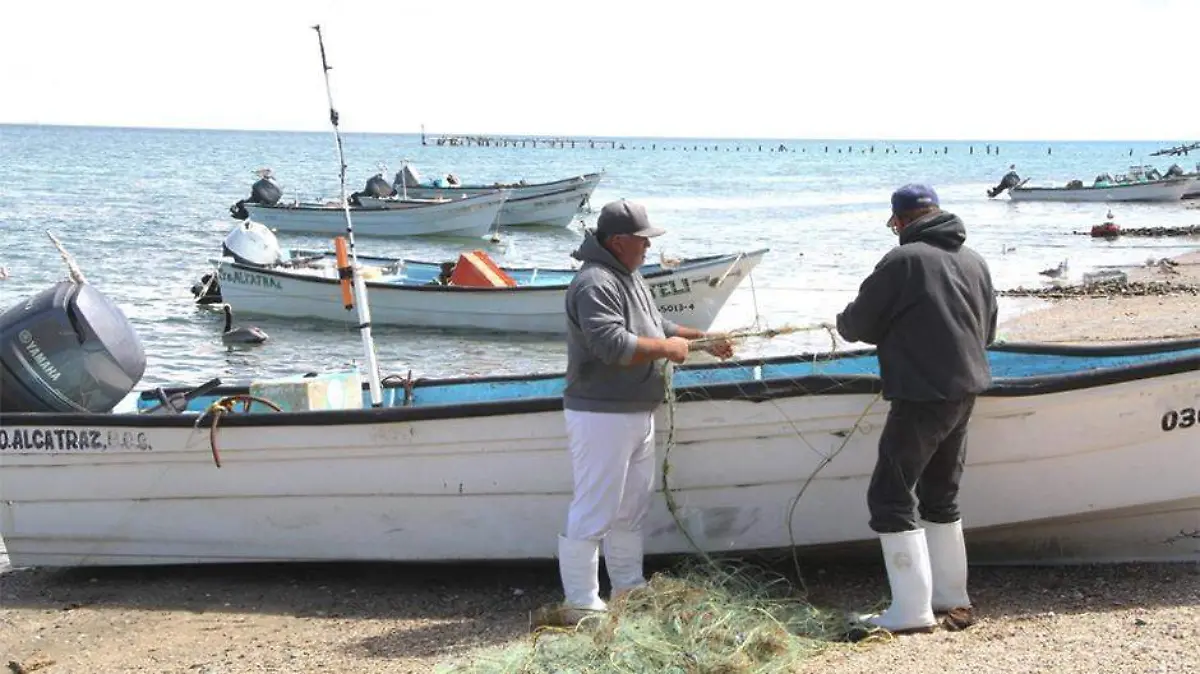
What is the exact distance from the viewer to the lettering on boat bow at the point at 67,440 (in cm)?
689

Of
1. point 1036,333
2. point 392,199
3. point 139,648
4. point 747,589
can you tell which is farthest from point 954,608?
point 392,199

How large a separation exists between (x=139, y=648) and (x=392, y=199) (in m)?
31.5

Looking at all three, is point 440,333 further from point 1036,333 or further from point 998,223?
point 998,223

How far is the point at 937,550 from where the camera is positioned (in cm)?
542

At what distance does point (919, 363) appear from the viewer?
16.2 feet

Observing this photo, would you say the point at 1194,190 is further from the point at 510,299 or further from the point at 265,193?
the point at 510,299

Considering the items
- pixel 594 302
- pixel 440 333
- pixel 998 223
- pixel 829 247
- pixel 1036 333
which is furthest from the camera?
pixel 998 223

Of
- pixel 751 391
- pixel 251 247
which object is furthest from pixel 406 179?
pixel 751 391

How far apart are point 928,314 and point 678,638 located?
1623 mm

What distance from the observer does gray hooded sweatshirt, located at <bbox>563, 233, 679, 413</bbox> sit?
5.12 meters

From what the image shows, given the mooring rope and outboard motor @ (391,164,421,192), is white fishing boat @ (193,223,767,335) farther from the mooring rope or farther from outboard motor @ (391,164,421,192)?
outboard motor @ (391,164,421,192)

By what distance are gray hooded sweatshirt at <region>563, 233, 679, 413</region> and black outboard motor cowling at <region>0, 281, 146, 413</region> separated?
337 centimetres

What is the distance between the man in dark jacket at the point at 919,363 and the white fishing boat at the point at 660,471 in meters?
0.76

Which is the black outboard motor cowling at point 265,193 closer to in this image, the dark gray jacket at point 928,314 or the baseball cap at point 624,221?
the baseball cap at point 624,221
